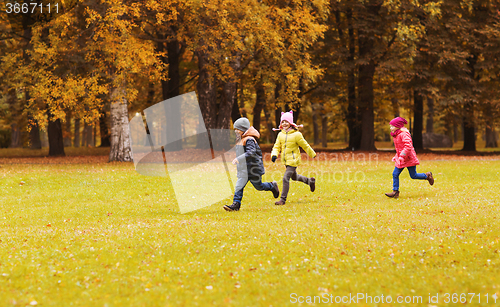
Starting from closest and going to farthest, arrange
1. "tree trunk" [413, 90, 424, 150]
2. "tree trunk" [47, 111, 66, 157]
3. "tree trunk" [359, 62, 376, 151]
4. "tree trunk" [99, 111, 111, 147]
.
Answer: "tree trunk" [47, 111, 66, 157], "tree trunk" [359, 62, 376, 151], "tree trunk" [413, 90, 424, 150], "tree trunk" [99, 111, 111, 147]

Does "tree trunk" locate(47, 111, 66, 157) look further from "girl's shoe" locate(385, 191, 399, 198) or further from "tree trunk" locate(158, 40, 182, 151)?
"girl's shoe" locate(385, 191, 399, 198)

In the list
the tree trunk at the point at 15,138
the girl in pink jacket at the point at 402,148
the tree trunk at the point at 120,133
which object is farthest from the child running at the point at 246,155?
the tree trunk at the point at 15,138

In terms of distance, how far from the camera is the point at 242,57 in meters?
27.2

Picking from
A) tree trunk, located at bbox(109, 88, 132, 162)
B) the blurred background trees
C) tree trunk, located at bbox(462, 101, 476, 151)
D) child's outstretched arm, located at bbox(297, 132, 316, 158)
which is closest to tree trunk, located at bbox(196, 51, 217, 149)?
the blurred background trees

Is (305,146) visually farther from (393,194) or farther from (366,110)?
(366,110)

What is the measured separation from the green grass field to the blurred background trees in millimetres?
10440

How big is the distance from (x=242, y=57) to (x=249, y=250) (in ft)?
69.2

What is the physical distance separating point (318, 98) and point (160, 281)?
3142 centimetres

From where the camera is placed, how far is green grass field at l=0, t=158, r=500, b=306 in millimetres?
5637

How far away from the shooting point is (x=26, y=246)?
308 inches

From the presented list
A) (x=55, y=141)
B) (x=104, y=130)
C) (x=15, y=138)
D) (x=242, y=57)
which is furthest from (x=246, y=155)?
(x=15, y=138)

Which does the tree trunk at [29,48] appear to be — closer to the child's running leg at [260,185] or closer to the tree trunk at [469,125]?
the child's running leg at [260,185]

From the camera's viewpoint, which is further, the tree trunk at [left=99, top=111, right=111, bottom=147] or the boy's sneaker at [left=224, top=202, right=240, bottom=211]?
the tree trunk at [left=99, top=111, right=111, bottom=147]

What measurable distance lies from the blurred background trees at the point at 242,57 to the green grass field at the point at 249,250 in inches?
411
